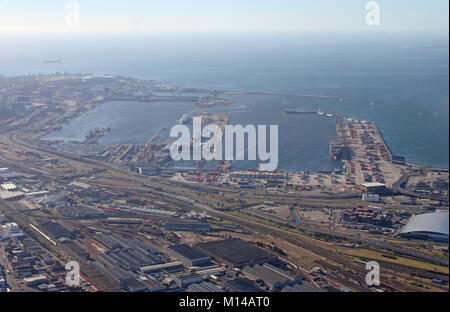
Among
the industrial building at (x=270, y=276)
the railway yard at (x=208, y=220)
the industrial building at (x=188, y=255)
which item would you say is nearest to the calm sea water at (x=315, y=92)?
the railway yard at (x=208, y=220)

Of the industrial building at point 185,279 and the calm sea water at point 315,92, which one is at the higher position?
the calm sea water at point 315,92

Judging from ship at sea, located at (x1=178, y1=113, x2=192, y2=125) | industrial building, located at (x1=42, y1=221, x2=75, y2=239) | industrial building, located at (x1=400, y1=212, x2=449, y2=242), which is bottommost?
industrial building, located at (x1=42, y1=221, x2=75, y2=239)

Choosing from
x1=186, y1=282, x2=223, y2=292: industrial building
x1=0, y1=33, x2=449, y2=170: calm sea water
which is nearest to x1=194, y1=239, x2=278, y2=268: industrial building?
x1=186, y1=282, x2=223, y2=292: industrial building

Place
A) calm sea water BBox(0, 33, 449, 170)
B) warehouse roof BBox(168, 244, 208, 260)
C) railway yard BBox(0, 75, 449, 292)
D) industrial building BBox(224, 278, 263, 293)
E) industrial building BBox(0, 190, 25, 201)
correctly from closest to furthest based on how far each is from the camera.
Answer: industrial building BBox(224, 278, 263, 293) → railway yard BBox(0, 75, 449, 292) → warehouse roof BBox(168, 244, 208, 260) → industrial building BBox(0, 190, 25, 201) → calm sea water BBox(0, 33, 449, 170)

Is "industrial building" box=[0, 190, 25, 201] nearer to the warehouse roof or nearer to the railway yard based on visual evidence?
the railway yard

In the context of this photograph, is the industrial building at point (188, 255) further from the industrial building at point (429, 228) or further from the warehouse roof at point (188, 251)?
the industrial building at point (429, 228)

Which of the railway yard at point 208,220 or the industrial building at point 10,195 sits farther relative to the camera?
the industrial building at point 10,195

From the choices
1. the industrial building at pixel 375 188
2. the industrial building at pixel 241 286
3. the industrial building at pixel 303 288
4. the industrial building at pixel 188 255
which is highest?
the industrial building at pixel 375 188
